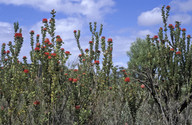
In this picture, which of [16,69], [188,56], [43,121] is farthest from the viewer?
[188,56]

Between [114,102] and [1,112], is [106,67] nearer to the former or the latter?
[114,102]

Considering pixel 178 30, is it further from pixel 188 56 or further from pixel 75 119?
pixel 75 119

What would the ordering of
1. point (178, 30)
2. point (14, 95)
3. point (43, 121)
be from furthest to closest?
point (178, 30)
point (14, 95)
point (43, 121)

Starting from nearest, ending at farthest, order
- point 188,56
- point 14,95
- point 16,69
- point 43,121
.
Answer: point 43,121, point 14,95, point 16,69, point 188,56

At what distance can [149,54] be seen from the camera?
5.40m

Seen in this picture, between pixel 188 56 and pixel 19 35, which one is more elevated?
pixel 19 35

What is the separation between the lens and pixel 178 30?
6074 millimetres

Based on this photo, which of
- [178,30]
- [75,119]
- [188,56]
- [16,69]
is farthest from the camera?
[178,30]

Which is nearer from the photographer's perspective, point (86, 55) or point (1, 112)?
point (1, 112)

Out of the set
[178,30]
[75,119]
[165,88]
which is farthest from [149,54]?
[75,119]

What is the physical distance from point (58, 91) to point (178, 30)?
4.00 metres

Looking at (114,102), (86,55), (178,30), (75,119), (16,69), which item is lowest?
(75,119)

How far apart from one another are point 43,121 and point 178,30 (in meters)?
4.50

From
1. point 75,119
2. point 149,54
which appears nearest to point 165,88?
point 149,54
